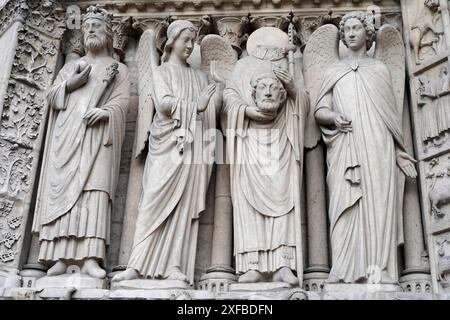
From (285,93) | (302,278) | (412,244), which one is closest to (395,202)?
(412,244)

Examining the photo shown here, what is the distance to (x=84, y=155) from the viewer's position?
6207 millimetres

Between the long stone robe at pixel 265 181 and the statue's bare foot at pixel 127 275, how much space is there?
0.98 metres

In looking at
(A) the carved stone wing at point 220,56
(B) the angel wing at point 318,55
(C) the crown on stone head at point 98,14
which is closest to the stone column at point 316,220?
(B) the angel wing at point 318,55

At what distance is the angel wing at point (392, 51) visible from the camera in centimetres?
674

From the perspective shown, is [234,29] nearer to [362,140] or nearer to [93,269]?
[362,140]

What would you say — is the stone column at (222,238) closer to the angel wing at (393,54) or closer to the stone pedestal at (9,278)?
the stone pedestal at (9,278)

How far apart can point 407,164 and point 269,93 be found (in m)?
1.56

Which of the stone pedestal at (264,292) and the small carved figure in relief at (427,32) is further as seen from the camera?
the small carved figure in relief at (427,32)

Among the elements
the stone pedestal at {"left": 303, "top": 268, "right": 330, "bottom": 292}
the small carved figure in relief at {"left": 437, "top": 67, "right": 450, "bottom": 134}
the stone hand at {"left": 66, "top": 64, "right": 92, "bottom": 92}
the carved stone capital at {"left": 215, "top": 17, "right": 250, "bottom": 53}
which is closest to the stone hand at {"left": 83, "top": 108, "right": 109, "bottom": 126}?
the stone hand at {"left": 66, "top": 64, "right": 92, "bottom": 92}

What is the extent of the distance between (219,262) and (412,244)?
6.32ft

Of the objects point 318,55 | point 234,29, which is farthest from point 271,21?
point 318,55

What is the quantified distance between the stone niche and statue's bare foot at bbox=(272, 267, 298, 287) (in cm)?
8


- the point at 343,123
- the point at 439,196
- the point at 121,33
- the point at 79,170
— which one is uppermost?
the point at 121,33
